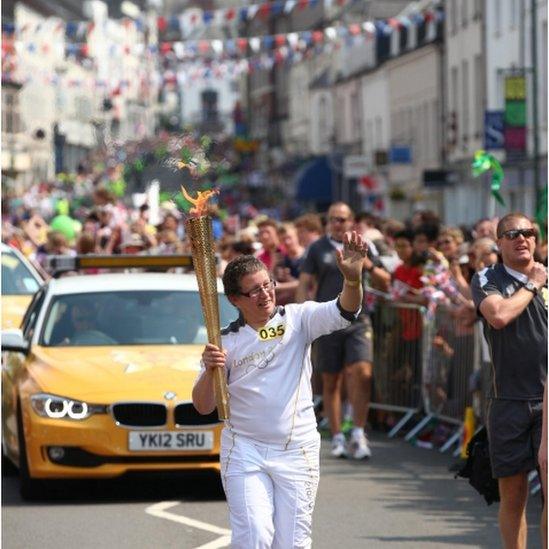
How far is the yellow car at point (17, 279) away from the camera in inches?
647

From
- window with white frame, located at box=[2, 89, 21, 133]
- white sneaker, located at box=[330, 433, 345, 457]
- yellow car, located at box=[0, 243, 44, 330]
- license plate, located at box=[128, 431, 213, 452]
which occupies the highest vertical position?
window with white frame, located at box=[2, 89, 21, 133]

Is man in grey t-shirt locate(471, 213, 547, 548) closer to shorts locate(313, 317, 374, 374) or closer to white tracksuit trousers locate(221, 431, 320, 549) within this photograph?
white tracksuit trousers locate(221, 431, 320, 549)

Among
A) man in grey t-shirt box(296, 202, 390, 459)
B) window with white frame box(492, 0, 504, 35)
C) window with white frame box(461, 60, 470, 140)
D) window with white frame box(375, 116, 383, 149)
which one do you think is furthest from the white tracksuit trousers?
window with white frame box(375, 116, 383, 149)

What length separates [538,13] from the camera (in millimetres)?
43125

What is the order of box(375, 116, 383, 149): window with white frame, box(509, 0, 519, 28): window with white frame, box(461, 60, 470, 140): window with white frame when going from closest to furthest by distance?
Answer: box(509, 0, 519, 28): window with white frame, box(461, 60, 470, 140): window with white frame, box(375, 116, 383, 149): window with white frame

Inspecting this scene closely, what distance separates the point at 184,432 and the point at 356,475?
1985mm

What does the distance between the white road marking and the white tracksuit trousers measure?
258 centimetres

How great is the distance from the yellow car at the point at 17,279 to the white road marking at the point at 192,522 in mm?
4969

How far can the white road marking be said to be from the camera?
401 inches

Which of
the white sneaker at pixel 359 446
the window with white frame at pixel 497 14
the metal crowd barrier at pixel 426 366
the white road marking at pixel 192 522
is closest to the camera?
the white road marking at pixel 192 522

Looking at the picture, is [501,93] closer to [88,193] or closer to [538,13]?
[538,13]

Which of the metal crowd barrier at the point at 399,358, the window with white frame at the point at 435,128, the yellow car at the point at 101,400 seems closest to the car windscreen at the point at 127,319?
the yellow car at the point at 101,400

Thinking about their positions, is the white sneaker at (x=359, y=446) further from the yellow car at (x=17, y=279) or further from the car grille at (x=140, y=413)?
the yellow car at (x=17, y=279)

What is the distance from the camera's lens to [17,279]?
16.9 m
